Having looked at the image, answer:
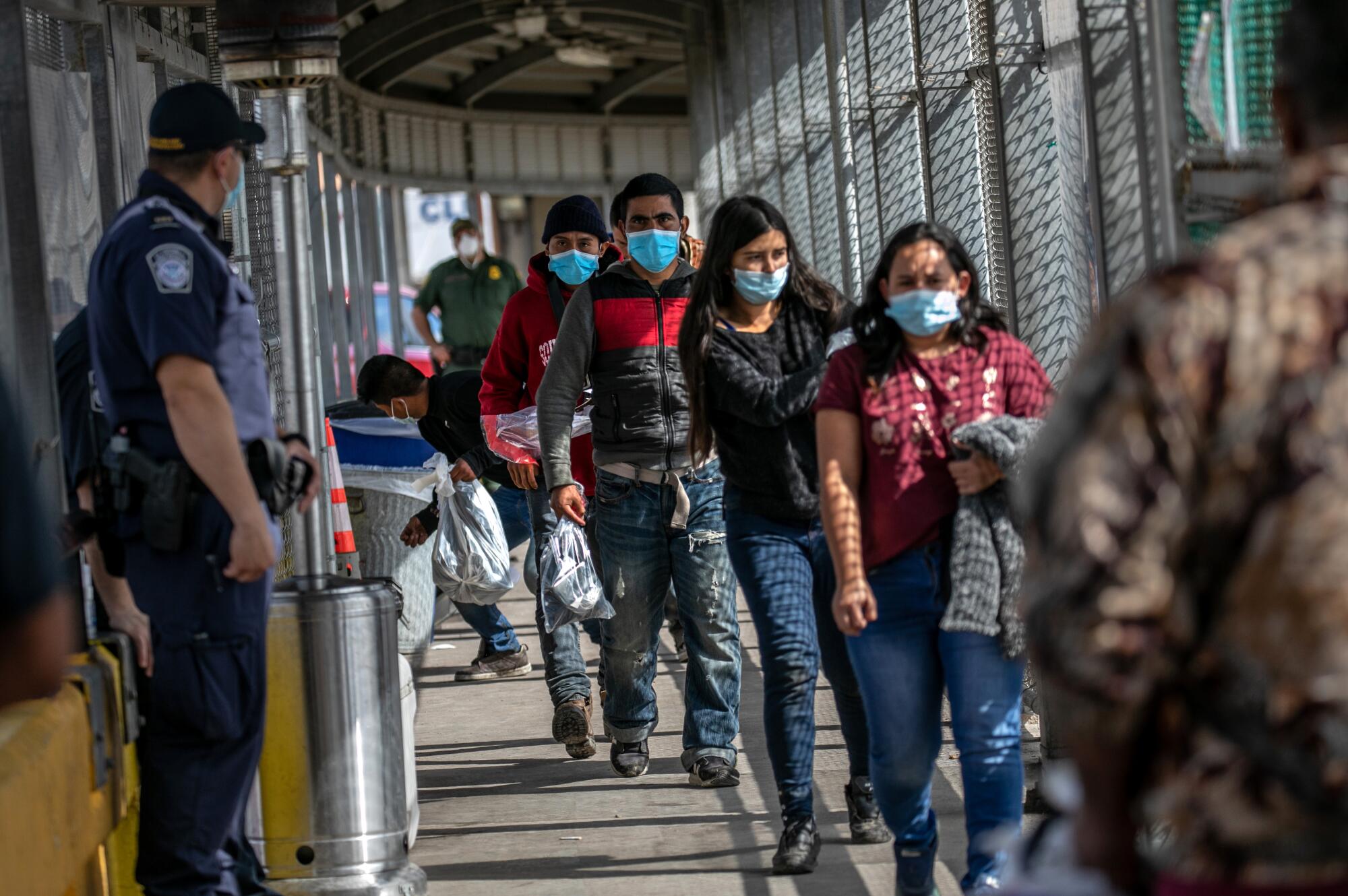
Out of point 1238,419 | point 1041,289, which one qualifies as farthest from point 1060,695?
point 1041,289

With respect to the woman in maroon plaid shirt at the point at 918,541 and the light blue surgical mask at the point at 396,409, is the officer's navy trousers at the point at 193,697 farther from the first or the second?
the light blue surgical mask at the point at 396,409

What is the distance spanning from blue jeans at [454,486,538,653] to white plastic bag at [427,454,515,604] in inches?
6.3

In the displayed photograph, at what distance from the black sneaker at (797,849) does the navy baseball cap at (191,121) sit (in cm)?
240

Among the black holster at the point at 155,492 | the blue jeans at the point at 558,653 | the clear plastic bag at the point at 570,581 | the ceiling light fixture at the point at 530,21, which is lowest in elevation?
the blue jeans at the point at 558,653

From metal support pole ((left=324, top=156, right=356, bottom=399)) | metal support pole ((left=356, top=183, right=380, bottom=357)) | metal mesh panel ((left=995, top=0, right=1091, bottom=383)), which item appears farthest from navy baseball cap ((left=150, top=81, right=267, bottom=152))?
metal support pole ((left=356, top=183, right=380, bottom=357))

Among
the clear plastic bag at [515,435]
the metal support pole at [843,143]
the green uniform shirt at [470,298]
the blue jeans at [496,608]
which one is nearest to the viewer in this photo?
the clear plastic bag at [515,435]

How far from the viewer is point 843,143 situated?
398 inches

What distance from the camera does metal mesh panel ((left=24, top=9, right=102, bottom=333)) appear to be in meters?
5.46

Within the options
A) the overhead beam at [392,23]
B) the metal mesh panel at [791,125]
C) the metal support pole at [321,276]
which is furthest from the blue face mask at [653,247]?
the overhead beam at [392,23]

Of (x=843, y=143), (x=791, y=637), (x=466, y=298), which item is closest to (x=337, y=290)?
(x=466, y=298)

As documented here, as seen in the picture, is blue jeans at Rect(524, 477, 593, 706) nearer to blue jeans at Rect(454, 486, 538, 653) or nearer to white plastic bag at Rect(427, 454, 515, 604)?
blue jeans at Rect(454, 486, 538, 653)

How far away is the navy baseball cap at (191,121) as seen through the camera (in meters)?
4.42

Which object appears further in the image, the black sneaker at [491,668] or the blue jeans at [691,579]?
the black sneaker at [491,668]

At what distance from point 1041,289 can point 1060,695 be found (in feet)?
14.3
